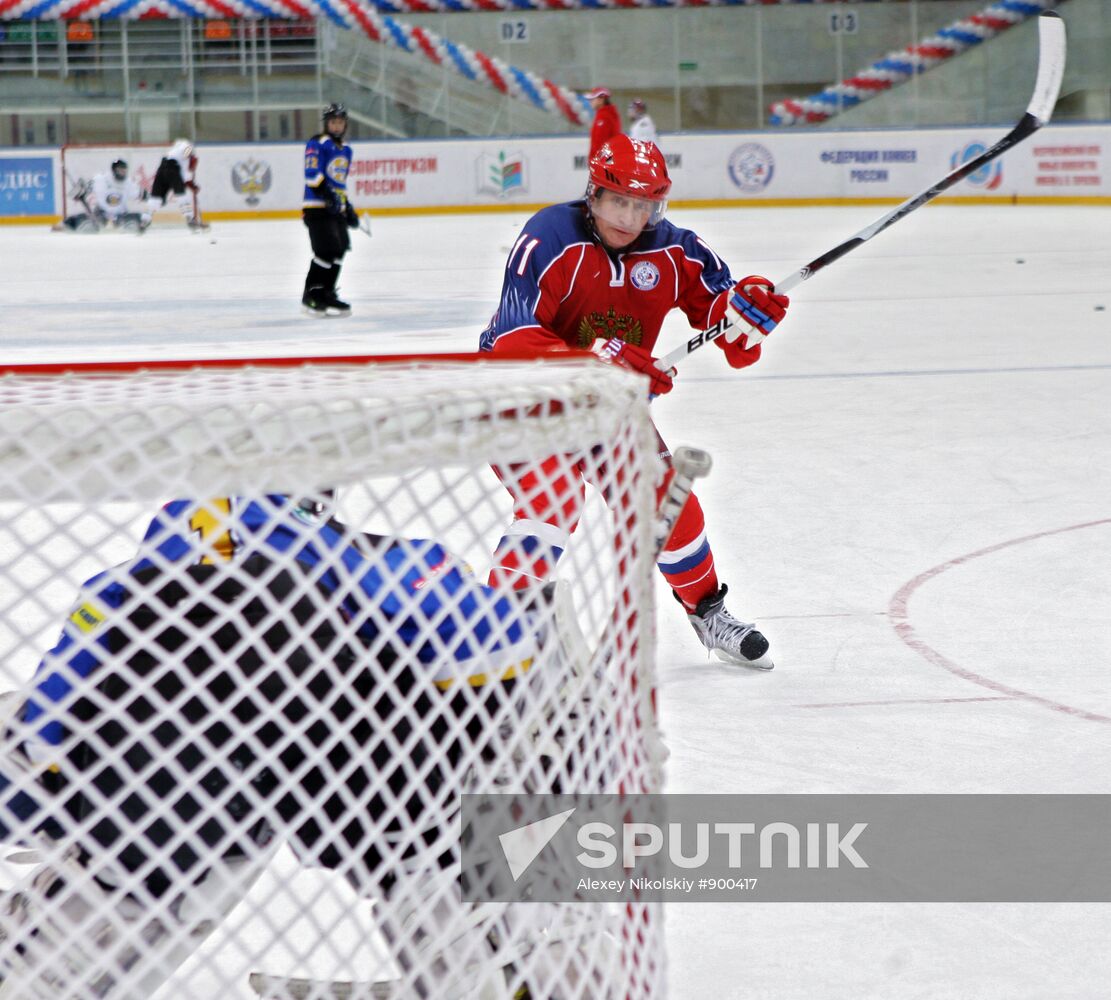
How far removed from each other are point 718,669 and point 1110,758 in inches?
27.9

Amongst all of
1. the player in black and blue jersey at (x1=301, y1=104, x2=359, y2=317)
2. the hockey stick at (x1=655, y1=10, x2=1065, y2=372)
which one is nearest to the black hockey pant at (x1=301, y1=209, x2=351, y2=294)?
the player in black and blue jersey at (x1=301, y1=104, x2=359, y2=317)

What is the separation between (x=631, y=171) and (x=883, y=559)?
112 centimetres

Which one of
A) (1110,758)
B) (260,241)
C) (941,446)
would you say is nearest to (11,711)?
(1110,758)

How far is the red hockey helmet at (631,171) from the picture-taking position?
2498mm

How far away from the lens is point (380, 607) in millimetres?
1138

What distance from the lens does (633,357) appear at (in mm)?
2512

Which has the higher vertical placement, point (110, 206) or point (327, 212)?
point (110, 206)

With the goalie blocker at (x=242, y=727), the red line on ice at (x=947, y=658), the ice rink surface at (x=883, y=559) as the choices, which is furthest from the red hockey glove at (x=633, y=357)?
the goalie blocker at (x=242, y=727)

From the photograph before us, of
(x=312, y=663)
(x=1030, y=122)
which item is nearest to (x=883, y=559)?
(x=1030, y=122)

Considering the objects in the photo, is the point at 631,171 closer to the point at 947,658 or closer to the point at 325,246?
the point at 947,658

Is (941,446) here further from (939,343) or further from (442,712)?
(442,712)

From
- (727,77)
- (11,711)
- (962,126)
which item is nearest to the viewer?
(11,711)

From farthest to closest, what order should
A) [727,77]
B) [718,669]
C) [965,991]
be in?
[727,77] → [718,669] → [965,991]

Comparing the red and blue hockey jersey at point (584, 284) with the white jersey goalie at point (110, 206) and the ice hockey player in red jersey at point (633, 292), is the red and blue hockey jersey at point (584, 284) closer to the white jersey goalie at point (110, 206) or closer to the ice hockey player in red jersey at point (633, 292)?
the ice hockey player in red jersey at point (633, 292)
